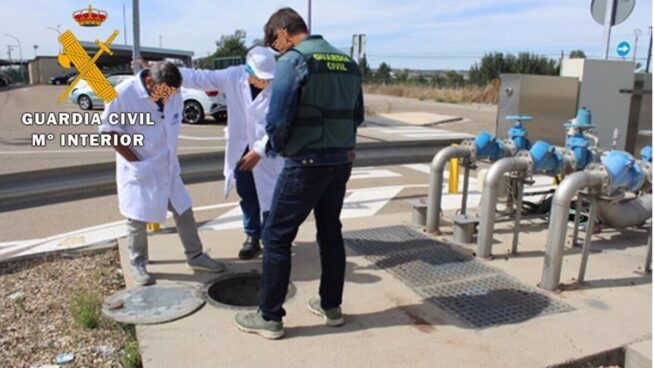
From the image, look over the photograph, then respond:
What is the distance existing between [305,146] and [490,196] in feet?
6.65

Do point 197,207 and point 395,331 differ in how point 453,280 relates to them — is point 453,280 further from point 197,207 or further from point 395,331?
point 197,207

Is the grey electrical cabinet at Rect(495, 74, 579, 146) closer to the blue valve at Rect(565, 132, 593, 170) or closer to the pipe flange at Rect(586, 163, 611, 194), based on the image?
the blue valve at Rect(565, 132, 593, 170)

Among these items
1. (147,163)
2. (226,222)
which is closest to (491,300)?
(147,163)

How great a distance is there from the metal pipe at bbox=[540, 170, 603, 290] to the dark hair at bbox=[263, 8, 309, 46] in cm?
212

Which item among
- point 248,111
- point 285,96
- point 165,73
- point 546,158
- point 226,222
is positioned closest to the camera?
point 285,96

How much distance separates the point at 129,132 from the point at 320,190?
1575mm

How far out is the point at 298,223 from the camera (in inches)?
119

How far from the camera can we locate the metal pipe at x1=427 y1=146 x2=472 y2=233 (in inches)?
196

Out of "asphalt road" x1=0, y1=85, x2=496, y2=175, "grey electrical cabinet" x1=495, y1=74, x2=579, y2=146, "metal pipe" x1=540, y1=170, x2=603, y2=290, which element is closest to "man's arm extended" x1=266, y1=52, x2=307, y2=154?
"metal pipe" x1=540, y1=170, x2=603, y2=290

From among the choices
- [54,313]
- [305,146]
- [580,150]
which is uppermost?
[305,146]

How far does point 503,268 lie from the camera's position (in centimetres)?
437

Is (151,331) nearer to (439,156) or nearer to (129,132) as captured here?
(129,132)

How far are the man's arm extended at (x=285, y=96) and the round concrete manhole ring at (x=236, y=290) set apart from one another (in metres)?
1.40

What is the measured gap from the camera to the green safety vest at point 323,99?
2.80 m
